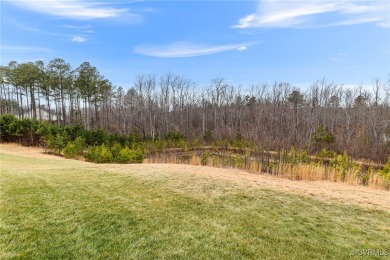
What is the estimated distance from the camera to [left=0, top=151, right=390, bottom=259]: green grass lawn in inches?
98.5

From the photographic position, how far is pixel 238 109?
33.8 m

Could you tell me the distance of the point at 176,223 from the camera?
3.09 metres

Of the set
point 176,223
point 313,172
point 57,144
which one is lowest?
point 57,144

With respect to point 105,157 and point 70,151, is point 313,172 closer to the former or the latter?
point 105,157

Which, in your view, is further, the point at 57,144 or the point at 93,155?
the point at 57,144

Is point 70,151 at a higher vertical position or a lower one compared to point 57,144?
lower

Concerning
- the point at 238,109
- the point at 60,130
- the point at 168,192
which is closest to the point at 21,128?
the point at 60,130

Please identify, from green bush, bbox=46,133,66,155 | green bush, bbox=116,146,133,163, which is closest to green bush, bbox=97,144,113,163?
green bush, bbox=116,146,133,163

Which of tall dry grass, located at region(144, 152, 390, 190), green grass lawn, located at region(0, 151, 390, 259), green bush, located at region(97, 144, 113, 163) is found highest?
green grass lawn, located at region(0, 151, 390, 259)

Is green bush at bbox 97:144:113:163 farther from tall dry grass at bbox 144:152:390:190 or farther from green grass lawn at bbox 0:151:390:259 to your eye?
green grass lawn at bbox 0:151:390:259

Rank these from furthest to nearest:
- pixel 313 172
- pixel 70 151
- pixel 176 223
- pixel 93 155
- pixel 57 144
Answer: pixel 57 144 < pixel 70 151 < pixel 93 155 < pixel 313 172 < pixel 176 223

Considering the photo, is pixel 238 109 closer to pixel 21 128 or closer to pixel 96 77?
pixel 96 77

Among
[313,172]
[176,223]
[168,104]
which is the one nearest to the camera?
[176,223]

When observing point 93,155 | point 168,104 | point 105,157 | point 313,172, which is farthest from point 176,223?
point 168,104
